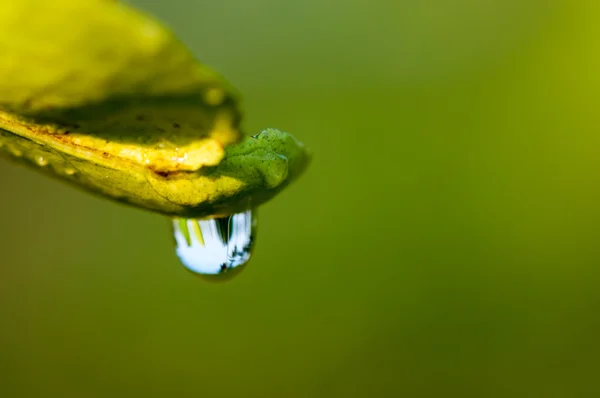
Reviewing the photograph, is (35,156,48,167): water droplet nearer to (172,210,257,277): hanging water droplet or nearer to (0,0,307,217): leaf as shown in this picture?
(0,0,307,217): leaf

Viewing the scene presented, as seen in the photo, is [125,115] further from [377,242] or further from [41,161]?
[377,242]

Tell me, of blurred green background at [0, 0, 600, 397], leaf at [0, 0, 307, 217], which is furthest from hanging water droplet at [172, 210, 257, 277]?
blurred green background at [0, 0, 600, 397]

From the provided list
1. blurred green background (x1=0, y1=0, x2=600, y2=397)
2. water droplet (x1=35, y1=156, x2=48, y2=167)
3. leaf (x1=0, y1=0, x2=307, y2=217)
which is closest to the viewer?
leaf (x1=0, y1=0, x2=307, y2=217)

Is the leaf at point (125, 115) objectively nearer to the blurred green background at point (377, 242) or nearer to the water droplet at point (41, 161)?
the water droplet at point (41, 161)

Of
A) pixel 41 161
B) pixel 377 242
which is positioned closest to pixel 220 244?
pixel 41 161

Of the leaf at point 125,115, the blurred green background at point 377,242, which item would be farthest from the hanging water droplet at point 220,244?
the blurred green background at point 377,242

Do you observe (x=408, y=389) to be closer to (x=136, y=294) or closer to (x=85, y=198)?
(x=136, y=294)
